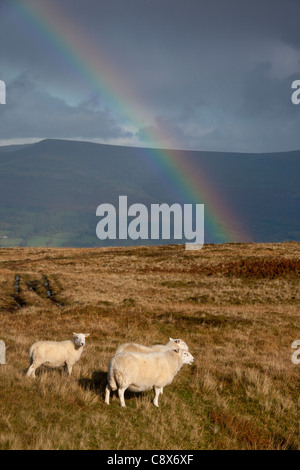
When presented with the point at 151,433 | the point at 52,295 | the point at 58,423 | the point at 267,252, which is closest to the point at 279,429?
the point at 151,433

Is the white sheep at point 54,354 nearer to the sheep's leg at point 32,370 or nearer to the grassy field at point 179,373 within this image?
the sheep's leg at point 32,370

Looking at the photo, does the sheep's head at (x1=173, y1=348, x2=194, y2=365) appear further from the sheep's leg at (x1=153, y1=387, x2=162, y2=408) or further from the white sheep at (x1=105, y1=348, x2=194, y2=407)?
the sheep's leg at (x1=153, y1=387, x2=162, y2=408)

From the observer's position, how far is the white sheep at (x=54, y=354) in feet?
37.2

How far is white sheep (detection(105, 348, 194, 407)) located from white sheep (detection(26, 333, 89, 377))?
2.91m

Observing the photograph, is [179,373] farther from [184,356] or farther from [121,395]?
[121,395]

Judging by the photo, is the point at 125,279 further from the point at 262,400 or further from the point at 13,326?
the point at 262,400

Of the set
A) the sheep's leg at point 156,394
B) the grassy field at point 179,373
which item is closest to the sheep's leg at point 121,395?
the grassy field at point 179,373

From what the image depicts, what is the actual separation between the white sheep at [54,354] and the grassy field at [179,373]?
1.07ft

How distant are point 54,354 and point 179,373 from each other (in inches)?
156

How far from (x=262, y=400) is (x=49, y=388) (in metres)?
5.53

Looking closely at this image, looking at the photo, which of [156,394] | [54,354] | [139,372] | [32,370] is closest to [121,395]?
[139,372]

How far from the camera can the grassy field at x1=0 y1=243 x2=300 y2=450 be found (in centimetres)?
813

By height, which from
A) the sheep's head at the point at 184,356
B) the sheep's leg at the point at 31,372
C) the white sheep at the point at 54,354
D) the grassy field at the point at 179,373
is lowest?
the grassy field at the point at 179,373
